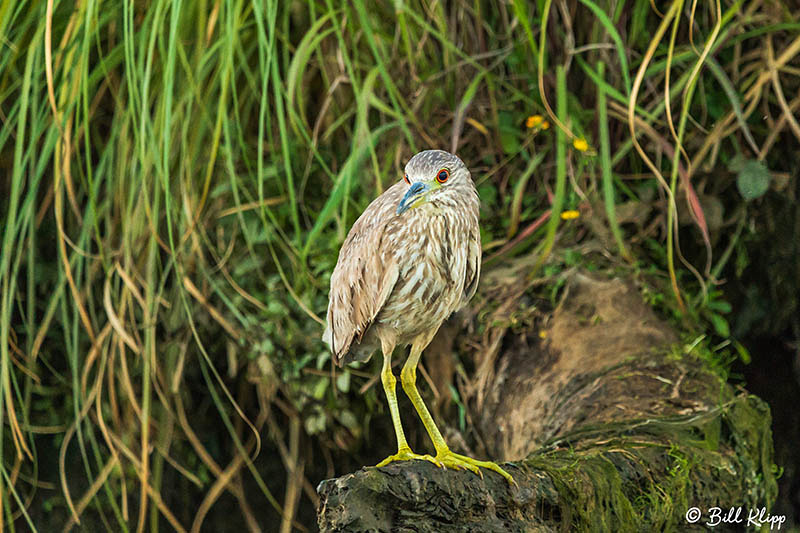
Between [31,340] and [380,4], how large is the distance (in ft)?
4.46

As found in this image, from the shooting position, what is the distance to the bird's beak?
148 centimetres

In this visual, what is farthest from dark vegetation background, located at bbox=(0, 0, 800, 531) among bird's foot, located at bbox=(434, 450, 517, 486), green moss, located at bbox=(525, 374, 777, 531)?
bird's foot, located at bbox=(434, 450, 517, 486)

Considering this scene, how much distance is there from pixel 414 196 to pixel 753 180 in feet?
4.44

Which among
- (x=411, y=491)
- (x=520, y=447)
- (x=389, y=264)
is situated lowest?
(x=520, y=447)

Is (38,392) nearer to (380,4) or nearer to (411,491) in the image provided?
(380,4)

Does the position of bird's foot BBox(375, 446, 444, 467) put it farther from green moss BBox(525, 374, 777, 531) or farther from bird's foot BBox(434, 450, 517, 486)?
green moss BBox(525, 374, 777, 531)

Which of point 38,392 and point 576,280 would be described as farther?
point 38,392

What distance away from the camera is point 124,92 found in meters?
2.76

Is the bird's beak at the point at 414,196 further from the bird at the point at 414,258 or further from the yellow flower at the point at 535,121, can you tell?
the yellow flower at the point at 535,121

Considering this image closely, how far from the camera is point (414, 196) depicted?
4.88 feet

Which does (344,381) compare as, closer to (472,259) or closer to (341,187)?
(341,187)

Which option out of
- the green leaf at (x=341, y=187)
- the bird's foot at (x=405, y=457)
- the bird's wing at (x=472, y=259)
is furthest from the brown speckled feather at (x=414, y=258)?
the green leaf at (x=341, y=187)

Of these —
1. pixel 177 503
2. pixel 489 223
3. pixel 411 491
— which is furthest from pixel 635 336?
pixel 177 503

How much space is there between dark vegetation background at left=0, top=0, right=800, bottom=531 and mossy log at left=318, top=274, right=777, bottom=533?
0.44 ft
